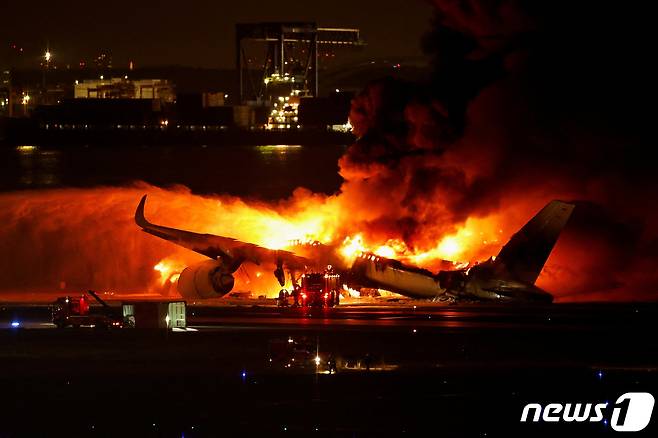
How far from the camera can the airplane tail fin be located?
63.5 meters

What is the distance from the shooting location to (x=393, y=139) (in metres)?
74.7

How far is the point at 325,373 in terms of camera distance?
140ft

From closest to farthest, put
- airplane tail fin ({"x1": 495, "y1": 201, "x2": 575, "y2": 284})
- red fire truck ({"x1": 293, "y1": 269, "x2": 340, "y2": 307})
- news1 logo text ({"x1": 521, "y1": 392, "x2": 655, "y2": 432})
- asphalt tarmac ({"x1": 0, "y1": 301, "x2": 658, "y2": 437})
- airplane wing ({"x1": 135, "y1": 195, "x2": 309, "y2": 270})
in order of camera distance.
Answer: asphalt tarmac ({"x1": 0, "y1": 301, "x2": 658, "y2": 437}) → news1 logo text ({"x1": 521, "y1": 392, "x2": 655, "y2": 432}) → airplane tail fin ({"x1": 495, "y1": 201, "x2": 575, "y2": 284}) → red fire truck ({"x1": 293, "y1": 269, "x2": 340, "y2": 307}) → airplane wing ({"x1": 135, "y1": 195, "x2": 309, "y2": 270})

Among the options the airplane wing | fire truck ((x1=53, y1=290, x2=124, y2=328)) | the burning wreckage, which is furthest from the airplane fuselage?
fire truck ((x1=53, y1=290, x2=124, y2=328))

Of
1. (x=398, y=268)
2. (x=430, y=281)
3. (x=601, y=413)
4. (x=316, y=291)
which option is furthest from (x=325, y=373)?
(x=430, y=281)

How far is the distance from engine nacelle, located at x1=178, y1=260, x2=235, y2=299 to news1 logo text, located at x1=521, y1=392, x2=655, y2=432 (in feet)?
109

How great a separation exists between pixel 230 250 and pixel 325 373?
2610 cm

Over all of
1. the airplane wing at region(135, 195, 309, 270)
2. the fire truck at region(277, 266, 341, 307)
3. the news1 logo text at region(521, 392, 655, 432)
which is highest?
the news1 logo text at region(521, 392, 655, 432)

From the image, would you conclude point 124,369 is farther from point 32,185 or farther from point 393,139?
point 32,185

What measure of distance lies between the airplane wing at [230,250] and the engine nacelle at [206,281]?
74cm

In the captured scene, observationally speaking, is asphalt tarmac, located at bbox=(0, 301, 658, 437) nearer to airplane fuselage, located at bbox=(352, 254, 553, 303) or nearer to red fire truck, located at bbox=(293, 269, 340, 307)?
red fire truck, located at bbox=(293, 269, 340, 307)

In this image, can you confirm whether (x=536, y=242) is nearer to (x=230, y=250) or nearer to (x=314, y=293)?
(x=314, y=293)

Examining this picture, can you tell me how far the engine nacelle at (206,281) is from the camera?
67.4 meters

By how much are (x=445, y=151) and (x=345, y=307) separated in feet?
46.0
